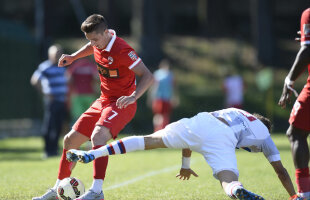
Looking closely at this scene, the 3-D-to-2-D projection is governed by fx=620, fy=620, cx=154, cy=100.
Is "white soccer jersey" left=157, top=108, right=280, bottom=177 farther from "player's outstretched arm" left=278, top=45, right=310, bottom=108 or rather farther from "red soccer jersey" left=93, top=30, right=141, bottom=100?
"red soccer jersey" left=93, top=30, right=141, bottom=100

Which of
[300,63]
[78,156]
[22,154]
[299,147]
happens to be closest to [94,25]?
[78,156]

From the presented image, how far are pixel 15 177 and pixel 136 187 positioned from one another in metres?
2.19

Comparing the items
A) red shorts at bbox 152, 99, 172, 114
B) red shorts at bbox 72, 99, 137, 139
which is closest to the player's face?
red shorts at bbox 72, 99, 137, 139

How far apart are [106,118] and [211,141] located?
125cm

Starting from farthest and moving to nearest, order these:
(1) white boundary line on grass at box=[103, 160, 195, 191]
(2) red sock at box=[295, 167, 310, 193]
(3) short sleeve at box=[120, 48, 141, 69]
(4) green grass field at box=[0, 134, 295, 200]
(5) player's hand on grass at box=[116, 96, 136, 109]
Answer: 1. (1) white boundary line on grass at box=[103, 160, 195, 191]
2. (4) green grass field at box=[0, 134, 295, 200]
3. (3) short sleeve at box=[120, 48, 141, 69]
4. (5) player's hand on grass at box=[116, 96, 136, 109]
5. (2) red sock at box=[295, 167, 310, 193]

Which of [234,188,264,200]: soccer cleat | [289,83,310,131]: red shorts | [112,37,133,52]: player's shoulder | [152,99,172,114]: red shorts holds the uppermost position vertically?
[112,37,133,52]: player's shoulder

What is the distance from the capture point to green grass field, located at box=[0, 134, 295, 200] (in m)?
7.55

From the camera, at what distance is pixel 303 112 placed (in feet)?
20.4

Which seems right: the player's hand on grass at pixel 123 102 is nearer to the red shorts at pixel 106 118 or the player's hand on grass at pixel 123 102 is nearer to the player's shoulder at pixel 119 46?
the red shorts at pixel 106 118

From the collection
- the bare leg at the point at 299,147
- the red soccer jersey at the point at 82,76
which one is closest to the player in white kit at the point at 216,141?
the bare leg at the point at 299,147

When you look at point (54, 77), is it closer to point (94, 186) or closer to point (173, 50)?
point (94, 186)

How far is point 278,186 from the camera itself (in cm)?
819

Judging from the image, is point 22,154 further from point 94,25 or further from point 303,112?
point 303,112

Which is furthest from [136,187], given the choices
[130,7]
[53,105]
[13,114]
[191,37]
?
[130,7]
